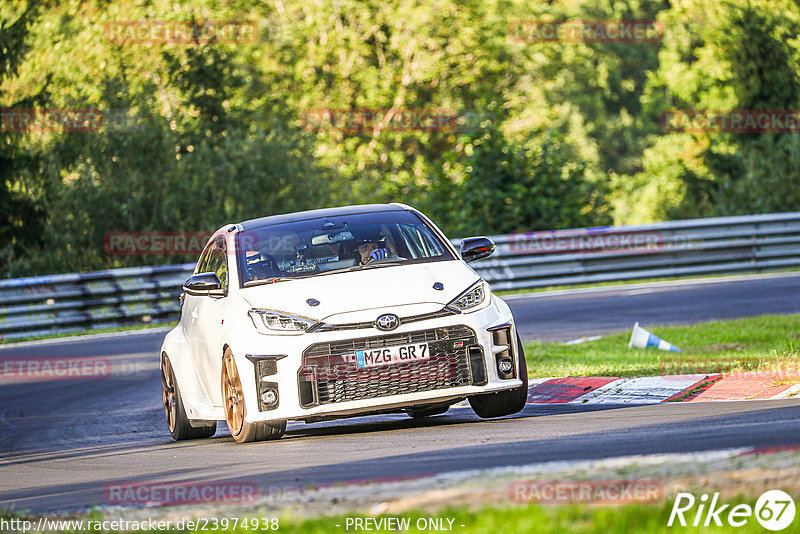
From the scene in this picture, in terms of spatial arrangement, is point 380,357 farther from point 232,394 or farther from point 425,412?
point 425,412

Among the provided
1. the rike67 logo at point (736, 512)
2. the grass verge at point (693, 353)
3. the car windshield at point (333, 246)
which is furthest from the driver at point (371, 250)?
the rike67 logo at point (736, 512)

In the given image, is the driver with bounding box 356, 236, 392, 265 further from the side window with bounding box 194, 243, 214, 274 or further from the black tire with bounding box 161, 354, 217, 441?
the black tire with bounding box 161, 354, 217, 441

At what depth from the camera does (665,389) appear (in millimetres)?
10086

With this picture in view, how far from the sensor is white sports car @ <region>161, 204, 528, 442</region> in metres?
8.43

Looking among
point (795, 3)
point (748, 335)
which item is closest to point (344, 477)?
point (748, 335)

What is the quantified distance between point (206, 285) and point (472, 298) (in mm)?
1998

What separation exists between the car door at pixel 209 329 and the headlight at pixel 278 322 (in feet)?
1.72

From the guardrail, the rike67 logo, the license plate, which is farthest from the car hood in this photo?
the guardrail

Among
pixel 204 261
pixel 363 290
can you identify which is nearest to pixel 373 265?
pixel 363 290

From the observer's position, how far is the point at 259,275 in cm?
929

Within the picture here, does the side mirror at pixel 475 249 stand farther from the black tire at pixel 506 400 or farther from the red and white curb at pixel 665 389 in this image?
the red and white curb at pixel 665 389

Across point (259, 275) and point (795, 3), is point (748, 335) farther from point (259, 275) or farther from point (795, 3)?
point (795, 3)

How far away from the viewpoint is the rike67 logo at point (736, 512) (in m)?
4.57

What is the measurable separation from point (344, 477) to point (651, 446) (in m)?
1.57
